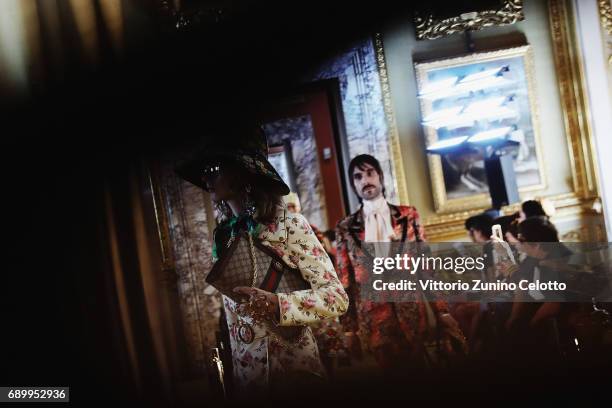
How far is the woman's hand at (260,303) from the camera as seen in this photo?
1.62 m

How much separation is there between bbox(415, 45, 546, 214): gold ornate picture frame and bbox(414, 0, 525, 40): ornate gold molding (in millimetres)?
87

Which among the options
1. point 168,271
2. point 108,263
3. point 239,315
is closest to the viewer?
point 239,315

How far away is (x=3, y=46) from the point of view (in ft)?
5.94

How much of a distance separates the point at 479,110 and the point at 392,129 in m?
0.27

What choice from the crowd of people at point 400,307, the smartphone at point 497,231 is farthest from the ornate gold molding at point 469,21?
the smartphone at point 497,231

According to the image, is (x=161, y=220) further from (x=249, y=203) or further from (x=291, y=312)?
(x=291, y=312)

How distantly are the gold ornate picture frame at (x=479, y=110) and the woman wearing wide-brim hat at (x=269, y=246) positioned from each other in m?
0.51

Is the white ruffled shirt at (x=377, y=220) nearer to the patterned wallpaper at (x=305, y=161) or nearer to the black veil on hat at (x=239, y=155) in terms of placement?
the patterned wallpaper at (x=305, y=161)

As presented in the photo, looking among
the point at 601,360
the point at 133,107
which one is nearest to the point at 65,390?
the point at 133,107

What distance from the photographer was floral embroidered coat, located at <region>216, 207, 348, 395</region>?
164 centimetres

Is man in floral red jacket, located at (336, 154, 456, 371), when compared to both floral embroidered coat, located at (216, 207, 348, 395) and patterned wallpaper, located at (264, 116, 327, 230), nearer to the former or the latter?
patterned wallpaper, located at (264, 116, 327, 230)

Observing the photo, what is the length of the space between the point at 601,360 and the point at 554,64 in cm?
91

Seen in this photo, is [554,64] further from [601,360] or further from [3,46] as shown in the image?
[3,46]

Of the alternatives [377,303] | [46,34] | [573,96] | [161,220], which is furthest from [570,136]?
[46,34]
